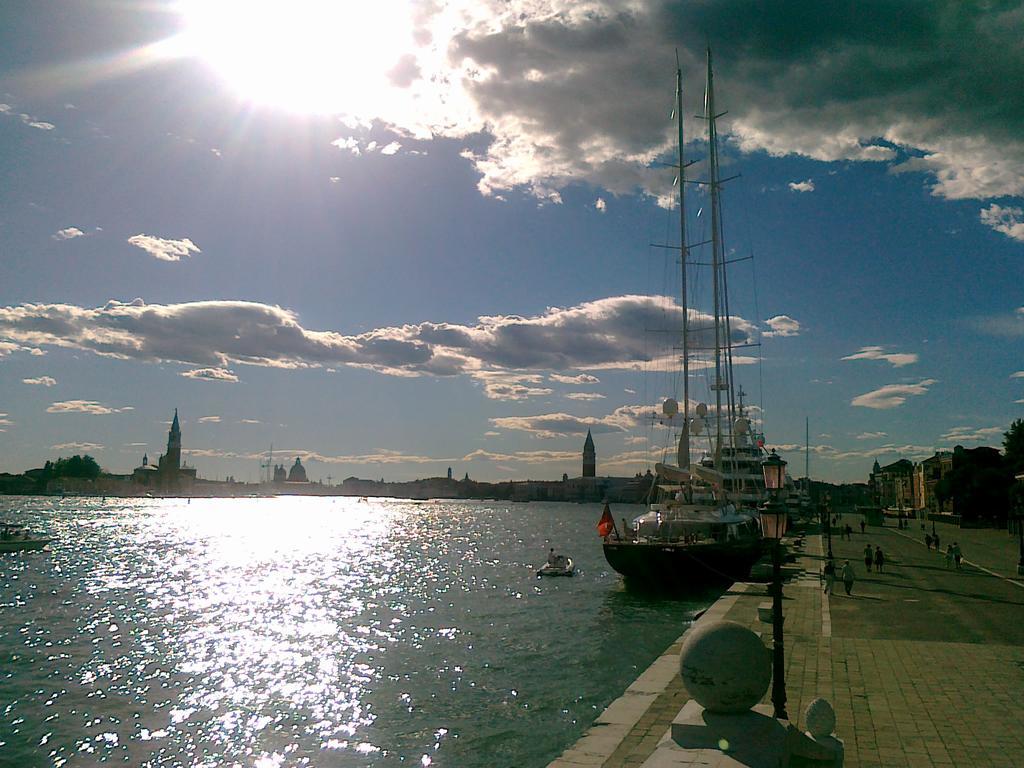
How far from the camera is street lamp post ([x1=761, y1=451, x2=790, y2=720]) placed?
40.0 ft

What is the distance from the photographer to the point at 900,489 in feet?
593

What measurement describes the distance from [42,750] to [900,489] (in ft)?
626

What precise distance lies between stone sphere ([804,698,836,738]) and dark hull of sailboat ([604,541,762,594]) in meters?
27.3

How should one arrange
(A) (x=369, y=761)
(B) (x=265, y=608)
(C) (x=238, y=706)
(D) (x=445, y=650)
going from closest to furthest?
(A) (x=369, y=761)
(C) (x=238, y=706)
(D) (x=445, y=650)
(B) (x=265, y=608)

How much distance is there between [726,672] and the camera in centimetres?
1022

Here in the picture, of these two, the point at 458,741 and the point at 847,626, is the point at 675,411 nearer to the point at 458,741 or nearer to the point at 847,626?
the point at 847,626

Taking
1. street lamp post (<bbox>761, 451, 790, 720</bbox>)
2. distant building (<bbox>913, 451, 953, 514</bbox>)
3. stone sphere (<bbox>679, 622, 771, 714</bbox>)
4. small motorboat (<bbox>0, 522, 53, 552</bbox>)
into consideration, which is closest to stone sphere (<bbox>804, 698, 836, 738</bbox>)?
stone sphere (<bbox>679, 622, 771, 714</bbox>)

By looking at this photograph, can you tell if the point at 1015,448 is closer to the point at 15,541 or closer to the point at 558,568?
the point at 558,568

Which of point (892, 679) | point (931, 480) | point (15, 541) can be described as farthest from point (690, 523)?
point (931, 480)

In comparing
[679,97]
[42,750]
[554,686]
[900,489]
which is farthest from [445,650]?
[900,489]

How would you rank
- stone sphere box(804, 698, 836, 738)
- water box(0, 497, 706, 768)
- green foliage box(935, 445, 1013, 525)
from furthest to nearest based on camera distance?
green foliage box(935, 445, 1013, 525) → water box(0, 497, 706, 768) → stone sphere box(804, 698, 836, 738)

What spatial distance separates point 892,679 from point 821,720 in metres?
6.57

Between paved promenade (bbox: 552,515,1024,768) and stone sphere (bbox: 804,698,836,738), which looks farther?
paved promenade (bbox: 552,515,1024,768)

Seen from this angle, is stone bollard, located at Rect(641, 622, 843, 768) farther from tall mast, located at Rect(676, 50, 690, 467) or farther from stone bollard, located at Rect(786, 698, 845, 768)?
tall mast, located at Rect(676, 50, 690, 467)
